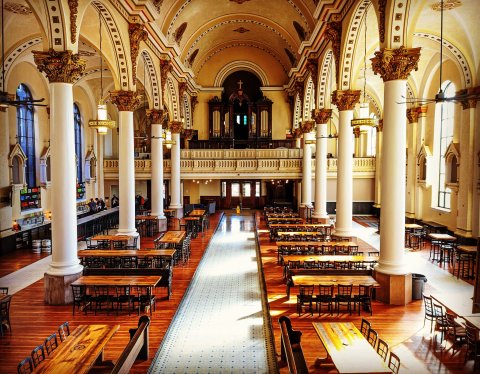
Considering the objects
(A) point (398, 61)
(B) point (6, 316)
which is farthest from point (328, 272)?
(B) point (6, 316)

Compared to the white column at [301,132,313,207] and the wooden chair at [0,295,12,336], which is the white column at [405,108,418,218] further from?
the wooden chair at [0,295,12,336]

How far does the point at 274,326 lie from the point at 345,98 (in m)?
9.47

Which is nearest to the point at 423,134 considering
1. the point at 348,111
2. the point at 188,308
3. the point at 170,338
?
the point at 348,111

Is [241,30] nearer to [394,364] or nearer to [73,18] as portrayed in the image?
[73,18]

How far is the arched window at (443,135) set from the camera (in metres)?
19.5

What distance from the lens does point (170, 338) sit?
26.9 feet

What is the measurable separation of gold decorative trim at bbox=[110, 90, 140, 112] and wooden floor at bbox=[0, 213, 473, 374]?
22.4ft

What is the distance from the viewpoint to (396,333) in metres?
8.22

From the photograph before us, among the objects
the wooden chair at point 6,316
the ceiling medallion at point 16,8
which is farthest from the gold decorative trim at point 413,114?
the wooden chair at point 6,316

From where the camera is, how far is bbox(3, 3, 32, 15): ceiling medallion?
1374 centimetres

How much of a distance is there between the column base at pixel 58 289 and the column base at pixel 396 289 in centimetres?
782

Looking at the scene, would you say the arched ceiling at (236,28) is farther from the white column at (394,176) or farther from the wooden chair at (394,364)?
the wooden chair at (394,364)

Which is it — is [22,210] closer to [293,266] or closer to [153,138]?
[153,138]

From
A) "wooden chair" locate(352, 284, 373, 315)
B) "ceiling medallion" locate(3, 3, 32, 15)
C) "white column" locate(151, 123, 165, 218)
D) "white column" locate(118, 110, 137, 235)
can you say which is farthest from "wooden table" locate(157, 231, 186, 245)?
"ceiling medallion" locate(3, 3, 32, 15)
